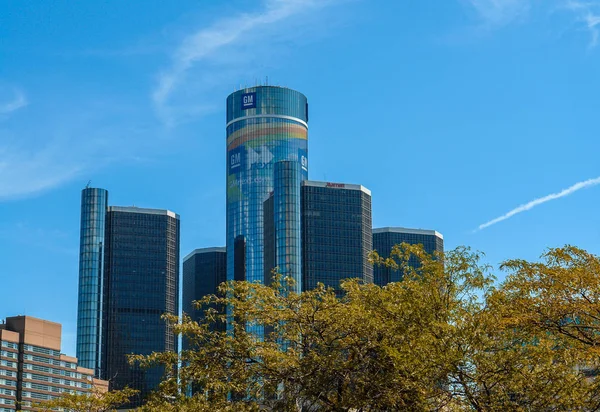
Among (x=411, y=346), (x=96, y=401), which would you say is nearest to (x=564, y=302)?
(x=411, y=346)

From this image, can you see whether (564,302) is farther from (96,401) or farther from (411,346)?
(96,401)

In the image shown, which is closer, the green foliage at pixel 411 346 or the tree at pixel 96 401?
the green foliage at pixel 411 346

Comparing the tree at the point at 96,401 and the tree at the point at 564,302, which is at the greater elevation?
the tree at the point at 564,302

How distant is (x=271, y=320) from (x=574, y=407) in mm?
13612

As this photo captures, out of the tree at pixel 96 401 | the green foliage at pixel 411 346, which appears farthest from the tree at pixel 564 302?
the tree at pixel 96 401

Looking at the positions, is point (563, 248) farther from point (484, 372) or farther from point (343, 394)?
point (343, 394)

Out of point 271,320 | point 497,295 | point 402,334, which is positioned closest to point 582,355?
point 497,295

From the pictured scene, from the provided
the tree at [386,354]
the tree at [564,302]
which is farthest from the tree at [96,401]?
the tree at [564,302]

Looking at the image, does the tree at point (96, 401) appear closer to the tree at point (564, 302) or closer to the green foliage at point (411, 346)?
the green foliage at point (411, 346)

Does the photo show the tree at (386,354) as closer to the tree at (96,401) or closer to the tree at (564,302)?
the tree at (564,302)

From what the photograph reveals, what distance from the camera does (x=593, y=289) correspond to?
35312mm

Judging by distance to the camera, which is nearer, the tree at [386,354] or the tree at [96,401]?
the tree at [386,354]

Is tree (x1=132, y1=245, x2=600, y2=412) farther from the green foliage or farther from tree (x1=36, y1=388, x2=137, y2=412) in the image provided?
tree (x1=36, y1=388, x2=137, y2=412)

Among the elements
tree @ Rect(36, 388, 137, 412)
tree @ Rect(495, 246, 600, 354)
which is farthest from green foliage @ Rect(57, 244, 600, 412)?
tree @ Rect(36, 388, 137, 412)
